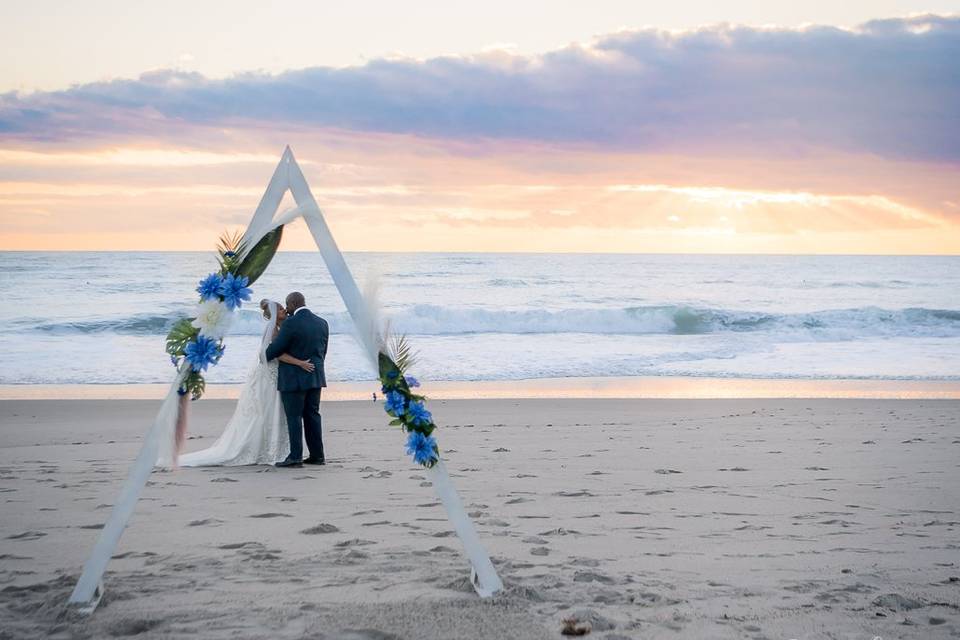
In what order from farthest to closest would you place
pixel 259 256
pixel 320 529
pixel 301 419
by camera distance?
1. pixel 301 419
2. pixel 320 529
3. pixel 259 256

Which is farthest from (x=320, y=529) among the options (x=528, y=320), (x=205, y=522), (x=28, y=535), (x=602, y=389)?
(x=528, y=320)

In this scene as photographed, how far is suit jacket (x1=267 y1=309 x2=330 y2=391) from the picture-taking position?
9.21 metres

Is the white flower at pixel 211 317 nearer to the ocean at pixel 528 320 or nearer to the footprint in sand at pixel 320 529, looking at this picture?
the ocean at pixel 528 320

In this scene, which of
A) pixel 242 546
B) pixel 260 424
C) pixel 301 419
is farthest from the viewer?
pixel 301 419

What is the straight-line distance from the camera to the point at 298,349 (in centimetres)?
927

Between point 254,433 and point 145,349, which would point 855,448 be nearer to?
point 254,433

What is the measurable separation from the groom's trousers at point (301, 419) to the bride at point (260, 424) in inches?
5.9

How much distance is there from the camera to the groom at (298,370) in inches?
363

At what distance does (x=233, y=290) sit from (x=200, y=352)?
36 cm

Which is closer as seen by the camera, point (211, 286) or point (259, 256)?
point (211, 286)

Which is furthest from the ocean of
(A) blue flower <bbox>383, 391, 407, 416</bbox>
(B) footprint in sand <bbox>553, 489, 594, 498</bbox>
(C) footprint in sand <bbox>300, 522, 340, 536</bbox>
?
(B) footprint in sand <bbox>553, 489, 594, 498</bbox>

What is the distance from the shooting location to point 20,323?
30422 mm

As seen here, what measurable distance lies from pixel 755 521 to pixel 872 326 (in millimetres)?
29313

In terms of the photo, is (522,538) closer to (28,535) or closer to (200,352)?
(200,352)
